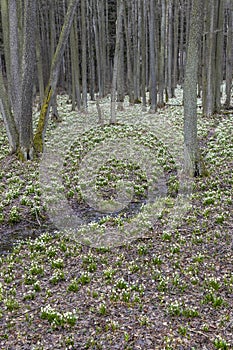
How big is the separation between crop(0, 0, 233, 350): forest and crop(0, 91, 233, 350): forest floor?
2 cm

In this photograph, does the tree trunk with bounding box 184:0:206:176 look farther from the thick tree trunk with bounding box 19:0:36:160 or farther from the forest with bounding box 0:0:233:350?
the thick tree trunk with bounding box 19:0:36:160

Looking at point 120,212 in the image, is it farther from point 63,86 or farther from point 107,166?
point 63,86

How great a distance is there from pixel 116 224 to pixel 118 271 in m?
2.26

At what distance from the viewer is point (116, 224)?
8.95 m

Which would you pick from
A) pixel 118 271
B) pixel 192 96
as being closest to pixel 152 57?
pixel 192 96

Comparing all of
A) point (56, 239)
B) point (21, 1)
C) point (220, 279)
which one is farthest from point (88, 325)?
point (21, 1)

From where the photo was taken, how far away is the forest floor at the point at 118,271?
504 cm

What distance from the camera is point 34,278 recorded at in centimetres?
662

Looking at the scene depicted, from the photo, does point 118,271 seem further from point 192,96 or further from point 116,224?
point 192,96

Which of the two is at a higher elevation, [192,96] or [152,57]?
[152,57]

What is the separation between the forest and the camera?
17.2ft

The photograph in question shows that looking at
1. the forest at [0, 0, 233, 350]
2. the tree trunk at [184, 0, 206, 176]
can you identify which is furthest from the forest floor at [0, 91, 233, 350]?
the tree trunk at [184, 0, 206, 176]

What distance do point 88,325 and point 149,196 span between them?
6.07 meters

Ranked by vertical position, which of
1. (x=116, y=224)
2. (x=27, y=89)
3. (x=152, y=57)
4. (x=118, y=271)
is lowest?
(x=116, y=224)
